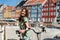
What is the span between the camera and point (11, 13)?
82.3 ft

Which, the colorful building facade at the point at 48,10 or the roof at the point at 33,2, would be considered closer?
the roof at the point at 33,2

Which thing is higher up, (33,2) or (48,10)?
(33,2)

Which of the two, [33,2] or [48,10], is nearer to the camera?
[33,2]

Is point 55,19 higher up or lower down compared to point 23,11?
lower down

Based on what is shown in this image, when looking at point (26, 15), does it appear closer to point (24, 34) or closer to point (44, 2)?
point (24, 34)

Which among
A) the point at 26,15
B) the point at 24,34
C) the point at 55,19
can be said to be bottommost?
the point at 55,19

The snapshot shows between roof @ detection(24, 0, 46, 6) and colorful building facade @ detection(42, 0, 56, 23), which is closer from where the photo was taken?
roof @ detection(24, 0, 46, 6)

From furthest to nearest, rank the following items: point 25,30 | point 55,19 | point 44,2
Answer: point 44,2 → point 55,19 → point 25,30

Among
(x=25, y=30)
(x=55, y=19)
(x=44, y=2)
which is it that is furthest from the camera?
(x=44, y=2)

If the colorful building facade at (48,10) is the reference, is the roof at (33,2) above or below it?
above

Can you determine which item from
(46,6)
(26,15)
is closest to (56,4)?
(46,6)

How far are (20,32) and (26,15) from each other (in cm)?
11

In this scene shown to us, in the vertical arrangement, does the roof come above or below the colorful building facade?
above

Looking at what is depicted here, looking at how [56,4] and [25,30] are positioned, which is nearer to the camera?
[25,30]
